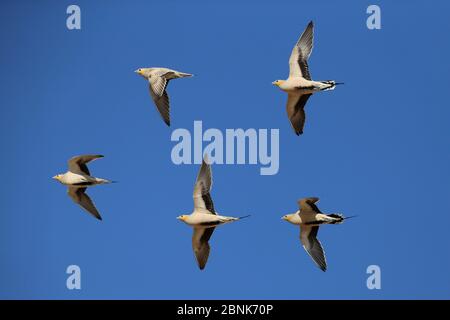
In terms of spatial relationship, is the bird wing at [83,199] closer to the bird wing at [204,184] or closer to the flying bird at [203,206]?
the flying bird at [203,206]

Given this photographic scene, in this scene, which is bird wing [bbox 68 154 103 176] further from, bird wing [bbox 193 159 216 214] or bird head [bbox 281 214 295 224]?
bird head [bbox 281 214 295 224]

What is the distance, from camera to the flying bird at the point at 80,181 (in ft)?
91.4

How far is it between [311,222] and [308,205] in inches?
18.2

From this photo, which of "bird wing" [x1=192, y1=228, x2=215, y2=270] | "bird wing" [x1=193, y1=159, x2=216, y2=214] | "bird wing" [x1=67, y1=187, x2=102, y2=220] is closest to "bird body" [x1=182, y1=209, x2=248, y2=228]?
"bird wing" [x1=193, y1=159, x2=216, y2=214]

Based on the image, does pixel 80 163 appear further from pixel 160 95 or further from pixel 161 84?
pixel 161 84

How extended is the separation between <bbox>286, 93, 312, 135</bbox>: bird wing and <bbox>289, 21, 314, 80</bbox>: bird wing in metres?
0.76

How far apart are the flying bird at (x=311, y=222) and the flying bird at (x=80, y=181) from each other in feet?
13.9

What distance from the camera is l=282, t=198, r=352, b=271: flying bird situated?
2700 centimetres

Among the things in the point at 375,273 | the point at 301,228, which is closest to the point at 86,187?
the point at 301,228

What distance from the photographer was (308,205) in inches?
1071

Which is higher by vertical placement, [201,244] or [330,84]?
[330,84]

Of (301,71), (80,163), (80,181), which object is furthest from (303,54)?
(80,181)

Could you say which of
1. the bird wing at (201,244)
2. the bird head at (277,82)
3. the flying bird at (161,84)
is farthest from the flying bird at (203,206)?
the bird head at (277,82)

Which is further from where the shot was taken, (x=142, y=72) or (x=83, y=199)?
(x=83, y=199)
